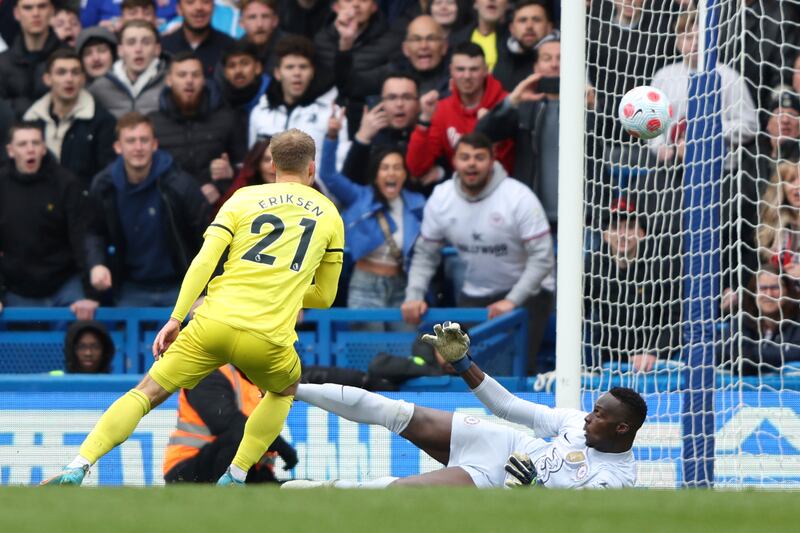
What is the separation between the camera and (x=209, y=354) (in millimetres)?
6770

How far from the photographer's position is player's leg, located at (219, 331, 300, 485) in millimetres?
6836

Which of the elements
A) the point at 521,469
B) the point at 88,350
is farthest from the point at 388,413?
the point at 88,350

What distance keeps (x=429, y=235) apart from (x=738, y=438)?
9.37 feet

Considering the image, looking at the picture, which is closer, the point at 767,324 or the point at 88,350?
the point at 767,324

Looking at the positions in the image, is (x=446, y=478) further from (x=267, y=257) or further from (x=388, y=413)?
(x=267, y=257)

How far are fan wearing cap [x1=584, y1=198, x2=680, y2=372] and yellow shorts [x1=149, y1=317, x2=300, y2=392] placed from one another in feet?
8.75

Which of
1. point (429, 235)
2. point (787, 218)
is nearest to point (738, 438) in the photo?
point (787, 218)

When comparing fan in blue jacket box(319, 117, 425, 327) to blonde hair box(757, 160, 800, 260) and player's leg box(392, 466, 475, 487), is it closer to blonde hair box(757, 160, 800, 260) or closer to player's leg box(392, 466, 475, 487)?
blonde hair box(757, 160, 800, 260)

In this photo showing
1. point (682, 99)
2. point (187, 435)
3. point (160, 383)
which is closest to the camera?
point (160, 383)

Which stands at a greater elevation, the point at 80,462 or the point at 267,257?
the point at 267,257

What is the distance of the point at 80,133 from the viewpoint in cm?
1128

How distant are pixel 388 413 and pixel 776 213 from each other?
2703 millimetres

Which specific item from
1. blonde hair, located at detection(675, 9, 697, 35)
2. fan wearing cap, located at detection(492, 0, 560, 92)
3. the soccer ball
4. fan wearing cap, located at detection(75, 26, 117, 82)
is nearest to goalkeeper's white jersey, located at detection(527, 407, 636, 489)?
the soccer ball

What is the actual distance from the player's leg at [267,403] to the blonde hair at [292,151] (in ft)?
2.78
